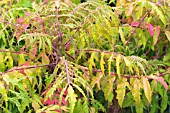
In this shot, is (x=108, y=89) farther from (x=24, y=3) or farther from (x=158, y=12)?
(x=24, y=3)

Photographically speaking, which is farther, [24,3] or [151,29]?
[24,3]

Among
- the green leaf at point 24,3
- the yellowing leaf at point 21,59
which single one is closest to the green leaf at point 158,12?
the yellowing leaf at point 21,59

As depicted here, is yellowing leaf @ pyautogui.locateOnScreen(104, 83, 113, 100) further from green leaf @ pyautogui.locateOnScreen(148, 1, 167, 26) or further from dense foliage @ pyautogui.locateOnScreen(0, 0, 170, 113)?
green leaf @ pyautogui.locateOnScreen(148, 1, 167, 26)

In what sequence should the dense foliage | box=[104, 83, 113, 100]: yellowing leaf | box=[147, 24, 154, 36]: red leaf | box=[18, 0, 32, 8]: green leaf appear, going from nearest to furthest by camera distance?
1. the dense foliage
2. box=[104, 83, 113, 100]: yellowing leaf
3. box=[147, 24, 154, 36]: red leaf
4. box=[18, 0, 32, 8]: green leaf

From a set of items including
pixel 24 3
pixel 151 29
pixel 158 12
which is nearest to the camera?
pixel 158 12

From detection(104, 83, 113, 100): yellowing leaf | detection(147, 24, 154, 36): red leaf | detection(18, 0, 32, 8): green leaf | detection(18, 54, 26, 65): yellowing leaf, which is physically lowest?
detection(104, 83, 113, 100): yellowing leaf

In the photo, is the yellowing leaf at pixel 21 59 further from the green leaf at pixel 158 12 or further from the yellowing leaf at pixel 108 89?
the green leaf at pixel 158 12

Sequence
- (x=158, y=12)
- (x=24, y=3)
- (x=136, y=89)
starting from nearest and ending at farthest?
1. (x=136, y=89)
2. (x=158, y=12)
3. (x=24, y=3)

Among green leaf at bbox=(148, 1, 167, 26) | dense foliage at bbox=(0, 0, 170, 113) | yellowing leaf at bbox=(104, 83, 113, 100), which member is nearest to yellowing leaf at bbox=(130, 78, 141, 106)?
dense foliage at bbox=(0, 0, 170, 113)

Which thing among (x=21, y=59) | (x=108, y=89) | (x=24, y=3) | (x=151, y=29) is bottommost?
(x=108, y=89)

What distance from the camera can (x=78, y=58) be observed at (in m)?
1.88

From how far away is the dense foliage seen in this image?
1.70 meters

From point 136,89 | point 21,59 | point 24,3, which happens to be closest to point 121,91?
point 136,89

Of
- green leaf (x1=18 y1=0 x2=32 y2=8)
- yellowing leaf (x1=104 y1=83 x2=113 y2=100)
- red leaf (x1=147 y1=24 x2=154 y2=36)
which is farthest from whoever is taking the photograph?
green leaf (x1=18 y1=0 x2=32 y2=8)
